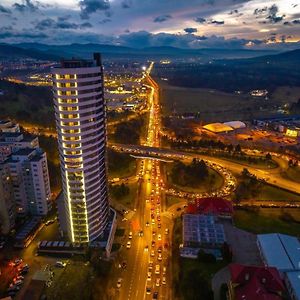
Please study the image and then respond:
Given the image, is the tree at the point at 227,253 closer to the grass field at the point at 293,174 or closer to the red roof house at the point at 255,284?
the red roof house at the point at 255,284

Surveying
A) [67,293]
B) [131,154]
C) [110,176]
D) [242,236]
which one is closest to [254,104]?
[131,154]

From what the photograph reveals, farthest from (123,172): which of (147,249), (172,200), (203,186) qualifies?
(147,249)

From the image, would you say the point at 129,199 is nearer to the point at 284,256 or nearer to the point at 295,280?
the point at 284,256

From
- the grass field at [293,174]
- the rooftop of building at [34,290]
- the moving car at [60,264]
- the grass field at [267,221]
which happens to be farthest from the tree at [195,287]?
the grass field at [293,174]

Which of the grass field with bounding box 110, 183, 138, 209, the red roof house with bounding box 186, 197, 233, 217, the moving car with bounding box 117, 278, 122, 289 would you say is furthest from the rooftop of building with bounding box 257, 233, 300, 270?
the grass field with bounding box 110, 183, 138, 209

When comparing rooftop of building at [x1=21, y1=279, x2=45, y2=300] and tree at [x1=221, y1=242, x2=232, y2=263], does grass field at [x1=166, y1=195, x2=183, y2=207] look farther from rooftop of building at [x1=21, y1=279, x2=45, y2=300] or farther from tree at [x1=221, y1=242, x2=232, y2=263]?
rooftop of building at [x1=21, y1=279, x2=45, y2=300]

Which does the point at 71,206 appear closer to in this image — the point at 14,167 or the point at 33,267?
the point at 33,267
